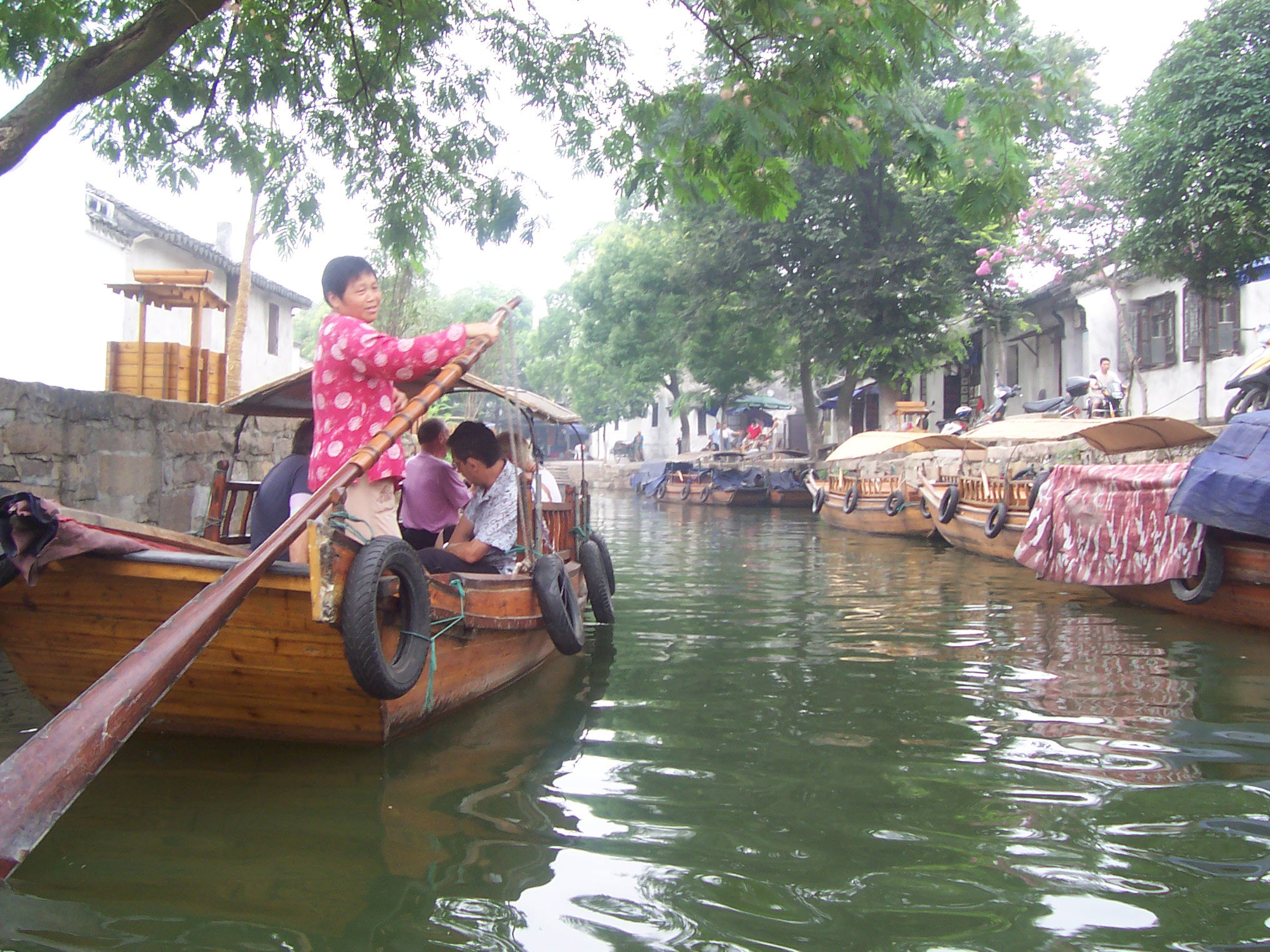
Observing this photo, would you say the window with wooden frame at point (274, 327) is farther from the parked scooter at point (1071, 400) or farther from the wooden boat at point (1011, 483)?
the parked scooter at point (1071, 400)

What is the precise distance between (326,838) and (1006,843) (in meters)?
2.21

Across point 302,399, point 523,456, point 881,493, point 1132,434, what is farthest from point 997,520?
point 302,399

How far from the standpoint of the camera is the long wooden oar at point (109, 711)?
2.47 metres

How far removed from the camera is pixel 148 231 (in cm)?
1766

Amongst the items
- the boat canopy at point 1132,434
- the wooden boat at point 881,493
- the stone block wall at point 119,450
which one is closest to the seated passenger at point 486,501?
the stone block wall at point 119,450

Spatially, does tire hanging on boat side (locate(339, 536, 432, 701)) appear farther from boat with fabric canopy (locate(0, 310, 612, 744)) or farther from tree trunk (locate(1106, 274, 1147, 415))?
tree trunk (locate(1106, 274, 1147, 415))

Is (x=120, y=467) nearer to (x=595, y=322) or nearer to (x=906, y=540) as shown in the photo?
(x=906, y=540)

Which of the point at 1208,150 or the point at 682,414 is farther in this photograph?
the point at 682,414

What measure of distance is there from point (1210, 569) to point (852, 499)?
395 inches

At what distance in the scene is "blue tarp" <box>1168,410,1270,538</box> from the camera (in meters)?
6.23

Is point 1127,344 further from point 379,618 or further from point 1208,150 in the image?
point 379,618

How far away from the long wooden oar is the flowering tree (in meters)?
16.2

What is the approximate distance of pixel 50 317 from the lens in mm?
15391

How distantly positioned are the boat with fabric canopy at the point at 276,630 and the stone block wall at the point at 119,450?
1.83 meters
